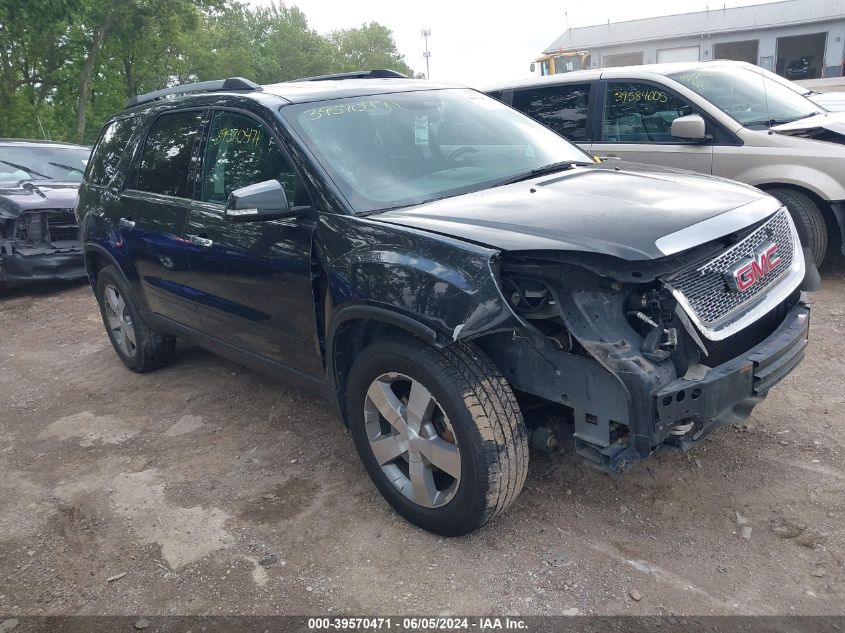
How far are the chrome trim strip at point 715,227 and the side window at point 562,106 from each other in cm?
385

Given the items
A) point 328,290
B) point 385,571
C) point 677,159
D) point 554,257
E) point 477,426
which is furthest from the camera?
point 677,159

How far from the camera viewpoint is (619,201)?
283 cm

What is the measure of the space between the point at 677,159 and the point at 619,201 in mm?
3646

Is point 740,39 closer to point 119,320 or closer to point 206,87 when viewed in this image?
point 206,87

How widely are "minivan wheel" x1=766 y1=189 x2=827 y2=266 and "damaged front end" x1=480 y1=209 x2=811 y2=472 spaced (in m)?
3.36

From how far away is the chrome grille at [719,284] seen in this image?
2.51 meters

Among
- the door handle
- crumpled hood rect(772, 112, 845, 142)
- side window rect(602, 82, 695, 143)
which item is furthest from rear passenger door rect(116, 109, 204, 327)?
crumpled hood rect(772, 112, 845, 142)

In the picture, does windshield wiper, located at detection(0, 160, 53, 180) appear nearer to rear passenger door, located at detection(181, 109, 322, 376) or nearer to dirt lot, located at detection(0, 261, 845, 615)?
dirt lot, located at detection(0, 261, 845, 615)

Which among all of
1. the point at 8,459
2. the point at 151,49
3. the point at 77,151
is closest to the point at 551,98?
the point at 8,459

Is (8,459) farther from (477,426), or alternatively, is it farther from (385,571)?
(477,426)

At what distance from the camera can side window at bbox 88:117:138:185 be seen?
4852 mm

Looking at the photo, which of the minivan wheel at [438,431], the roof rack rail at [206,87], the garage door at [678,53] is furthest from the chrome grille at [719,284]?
the garage door at [678,53]

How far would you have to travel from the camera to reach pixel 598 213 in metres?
2.68

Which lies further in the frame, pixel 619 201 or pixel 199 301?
pixel 199 301
